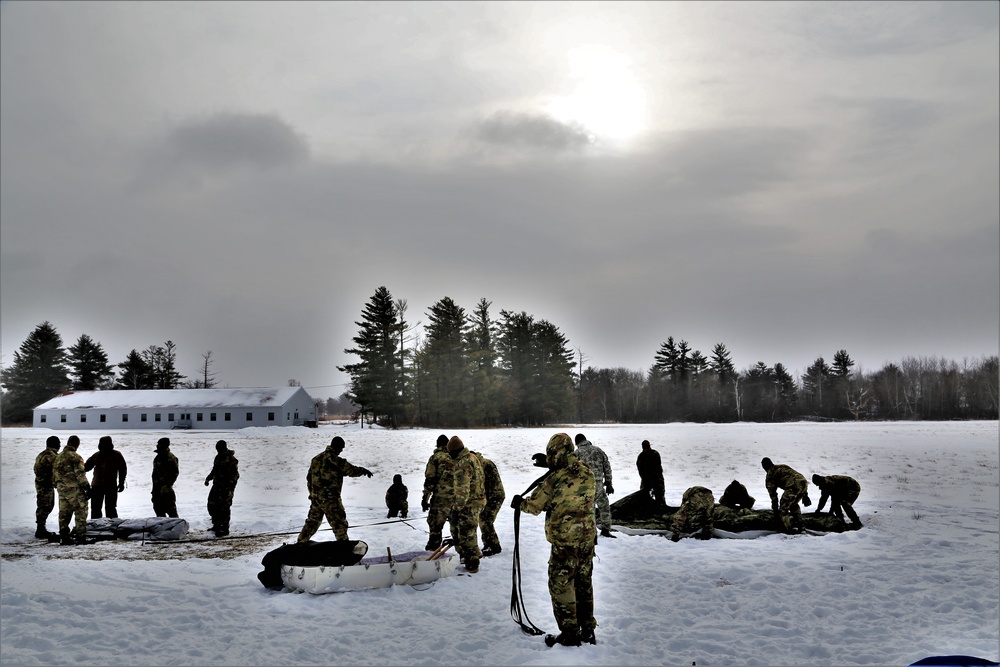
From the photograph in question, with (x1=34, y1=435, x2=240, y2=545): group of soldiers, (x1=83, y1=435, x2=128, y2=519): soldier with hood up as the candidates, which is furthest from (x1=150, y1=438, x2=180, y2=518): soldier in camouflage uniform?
(x1=83, y1=435, x2=128, y2=519): soldier with hood up

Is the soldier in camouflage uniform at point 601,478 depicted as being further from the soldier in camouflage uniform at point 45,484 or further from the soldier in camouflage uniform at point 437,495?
the soldier in camouflage uniform at point 45,484

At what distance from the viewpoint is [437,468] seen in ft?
36.3

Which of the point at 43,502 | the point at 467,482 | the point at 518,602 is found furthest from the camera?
the point at 43,502

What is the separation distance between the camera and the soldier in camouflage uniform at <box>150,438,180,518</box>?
14578 millimetres

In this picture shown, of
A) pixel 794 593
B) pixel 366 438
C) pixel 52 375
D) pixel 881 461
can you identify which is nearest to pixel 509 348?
pixel 366 438

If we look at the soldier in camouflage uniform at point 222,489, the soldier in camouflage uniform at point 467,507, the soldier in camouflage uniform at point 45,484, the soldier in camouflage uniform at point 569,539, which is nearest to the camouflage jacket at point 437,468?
the soldier in camouflage uniform at point 467,507

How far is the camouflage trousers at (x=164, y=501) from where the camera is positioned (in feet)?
47.9

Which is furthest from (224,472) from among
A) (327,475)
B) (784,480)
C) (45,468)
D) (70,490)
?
(784,480)

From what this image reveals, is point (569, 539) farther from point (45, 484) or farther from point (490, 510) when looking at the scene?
point (45, 484)

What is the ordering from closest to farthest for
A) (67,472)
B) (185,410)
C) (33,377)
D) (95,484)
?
(67,472)
(95,484)
(185,410)
(33,377)

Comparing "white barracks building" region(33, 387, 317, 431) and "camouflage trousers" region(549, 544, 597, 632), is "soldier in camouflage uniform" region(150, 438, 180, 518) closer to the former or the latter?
"camouflage trousers" region(549, 544, 597, 632)

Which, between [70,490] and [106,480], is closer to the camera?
[70,490]

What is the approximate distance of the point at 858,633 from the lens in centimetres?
755

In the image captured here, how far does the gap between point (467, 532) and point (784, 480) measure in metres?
6.67
